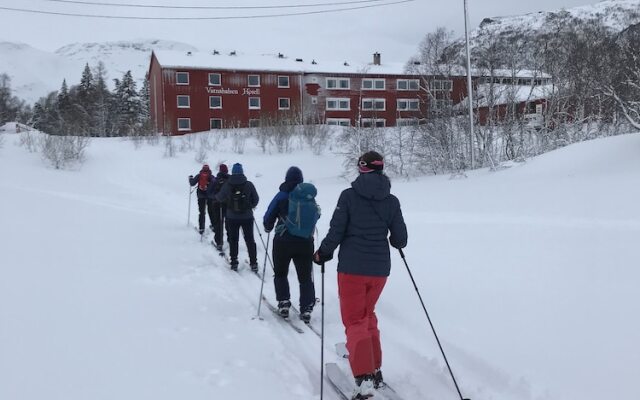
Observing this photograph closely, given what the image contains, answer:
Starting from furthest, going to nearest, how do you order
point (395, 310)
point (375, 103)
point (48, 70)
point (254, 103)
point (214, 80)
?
point (48, 70) < point (375, 103) < point (254, 103) < point (214, 80) < point (395, 310)

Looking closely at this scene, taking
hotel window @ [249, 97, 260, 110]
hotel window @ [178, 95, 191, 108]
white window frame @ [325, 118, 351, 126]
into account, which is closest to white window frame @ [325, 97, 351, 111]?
white window frame @ [325, 118, 351, 126]

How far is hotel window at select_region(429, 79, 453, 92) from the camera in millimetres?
25062

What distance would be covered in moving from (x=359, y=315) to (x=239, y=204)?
4.08 metres

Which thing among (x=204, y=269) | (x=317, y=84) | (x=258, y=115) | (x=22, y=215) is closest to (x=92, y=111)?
(x=258, y=115)

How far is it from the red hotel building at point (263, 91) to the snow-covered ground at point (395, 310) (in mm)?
34295

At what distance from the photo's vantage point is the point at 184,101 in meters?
45.6

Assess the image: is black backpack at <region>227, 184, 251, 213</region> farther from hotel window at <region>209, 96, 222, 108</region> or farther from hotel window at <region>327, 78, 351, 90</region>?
hotel window at <region>327, 78, 351, 90</region>

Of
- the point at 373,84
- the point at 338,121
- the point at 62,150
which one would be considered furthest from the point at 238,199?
the point at 373,84

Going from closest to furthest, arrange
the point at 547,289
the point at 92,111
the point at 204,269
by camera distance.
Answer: the point at 547,289 < the point at 204,269 < the point at 92,111

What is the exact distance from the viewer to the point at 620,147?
12258 mm

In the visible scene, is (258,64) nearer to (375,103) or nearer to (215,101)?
(215,101)

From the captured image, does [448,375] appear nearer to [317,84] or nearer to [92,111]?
[317,84]

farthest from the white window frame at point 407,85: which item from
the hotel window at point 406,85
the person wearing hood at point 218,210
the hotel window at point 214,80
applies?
the person wearing hood at point 218,210

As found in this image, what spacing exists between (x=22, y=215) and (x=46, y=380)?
9.72 metres
